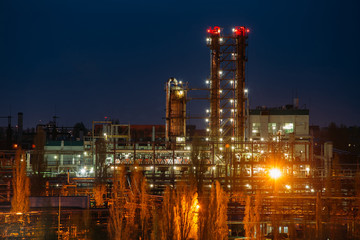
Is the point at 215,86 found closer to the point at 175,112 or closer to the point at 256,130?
the point at 175,112

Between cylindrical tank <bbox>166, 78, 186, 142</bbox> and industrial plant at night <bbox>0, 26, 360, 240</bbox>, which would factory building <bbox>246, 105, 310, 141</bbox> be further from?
cylindrical tank <bbox>166, 78, 186, 142</bbox>

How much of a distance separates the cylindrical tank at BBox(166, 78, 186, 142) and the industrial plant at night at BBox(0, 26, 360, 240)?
10 centimetres

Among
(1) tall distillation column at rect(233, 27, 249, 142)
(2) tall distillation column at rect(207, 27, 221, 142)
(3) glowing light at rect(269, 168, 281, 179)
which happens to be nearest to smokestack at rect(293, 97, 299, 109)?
(1) tall distillation column at rect(233, 27, 249, 142)

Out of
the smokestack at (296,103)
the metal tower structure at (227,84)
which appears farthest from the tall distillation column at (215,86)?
the smokestack at (296,103)

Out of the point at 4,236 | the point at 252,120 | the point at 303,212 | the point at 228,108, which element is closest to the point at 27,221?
the point at 4,236

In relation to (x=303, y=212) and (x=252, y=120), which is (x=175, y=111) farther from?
(x=303, y=212)

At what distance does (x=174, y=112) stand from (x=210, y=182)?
32.7 feet

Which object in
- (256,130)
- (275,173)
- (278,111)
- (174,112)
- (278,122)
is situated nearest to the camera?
(275,173)

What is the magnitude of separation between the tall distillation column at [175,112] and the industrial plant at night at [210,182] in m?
0.10

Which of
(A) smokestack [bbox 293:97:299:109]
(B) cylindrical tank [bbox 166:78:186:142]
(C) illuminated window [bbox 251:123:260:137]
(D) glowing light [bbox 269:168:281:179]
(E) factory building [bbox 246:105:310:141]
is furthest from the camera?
(A) smokestack [bbox 293:97:299:109]

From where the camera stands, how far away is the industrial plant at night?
58.6 feet

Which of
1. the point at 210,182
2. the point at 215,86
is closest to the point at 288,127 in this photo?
the point at 215,86

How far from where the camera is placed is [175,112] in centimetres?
3759

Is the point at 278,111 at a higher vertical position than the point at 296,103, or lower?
Result: lower
